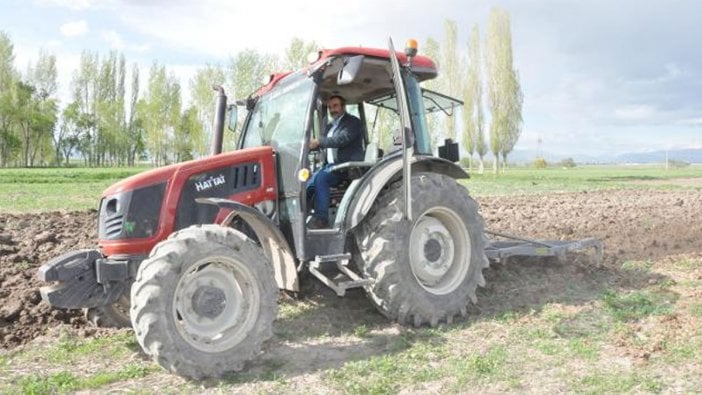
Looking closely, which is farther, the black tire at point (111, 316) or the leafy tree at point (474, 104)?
the leafy tree at point (474, 104)

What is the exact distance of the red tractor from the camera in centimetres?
446

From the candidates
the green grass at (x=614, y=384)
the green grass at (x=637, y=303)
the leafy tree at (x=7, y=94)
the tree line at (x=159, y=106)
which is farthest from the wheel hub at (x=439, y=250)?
the leafy tree at (x=7, y=94)

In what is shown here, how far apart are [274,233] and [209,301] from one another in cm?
86

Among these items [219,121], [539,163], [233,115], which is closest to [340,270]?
[219,121]

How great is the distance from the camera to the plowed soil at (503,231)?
5.92m

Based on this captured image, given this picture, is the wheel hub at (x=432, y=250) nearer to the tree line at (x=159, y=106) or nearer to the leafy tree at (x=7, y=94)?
the tree line at (x=159, y=106)

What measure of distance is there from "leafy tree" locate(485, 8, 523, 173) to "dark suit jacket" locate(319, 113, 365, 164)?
4504 centimetres

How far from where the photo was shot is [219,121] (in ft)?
19.8

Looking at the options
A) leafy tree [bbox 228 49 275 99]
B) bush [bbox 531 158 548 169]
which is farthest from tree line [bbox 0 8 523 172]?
bush [bbox 531 158 548 169]

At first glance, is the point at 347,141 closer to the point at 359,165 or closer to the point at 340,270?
the point at 359,165

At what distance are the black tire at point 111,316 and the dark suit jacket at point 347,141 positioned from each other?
2.25 m

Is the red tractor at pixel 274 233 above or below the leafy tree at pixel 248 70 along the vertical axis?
below

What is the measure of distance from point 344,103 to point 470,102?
149 feet

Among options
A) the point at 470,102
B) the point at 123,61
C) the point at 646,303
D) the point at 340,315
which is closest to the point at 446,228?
the point at 340,315
